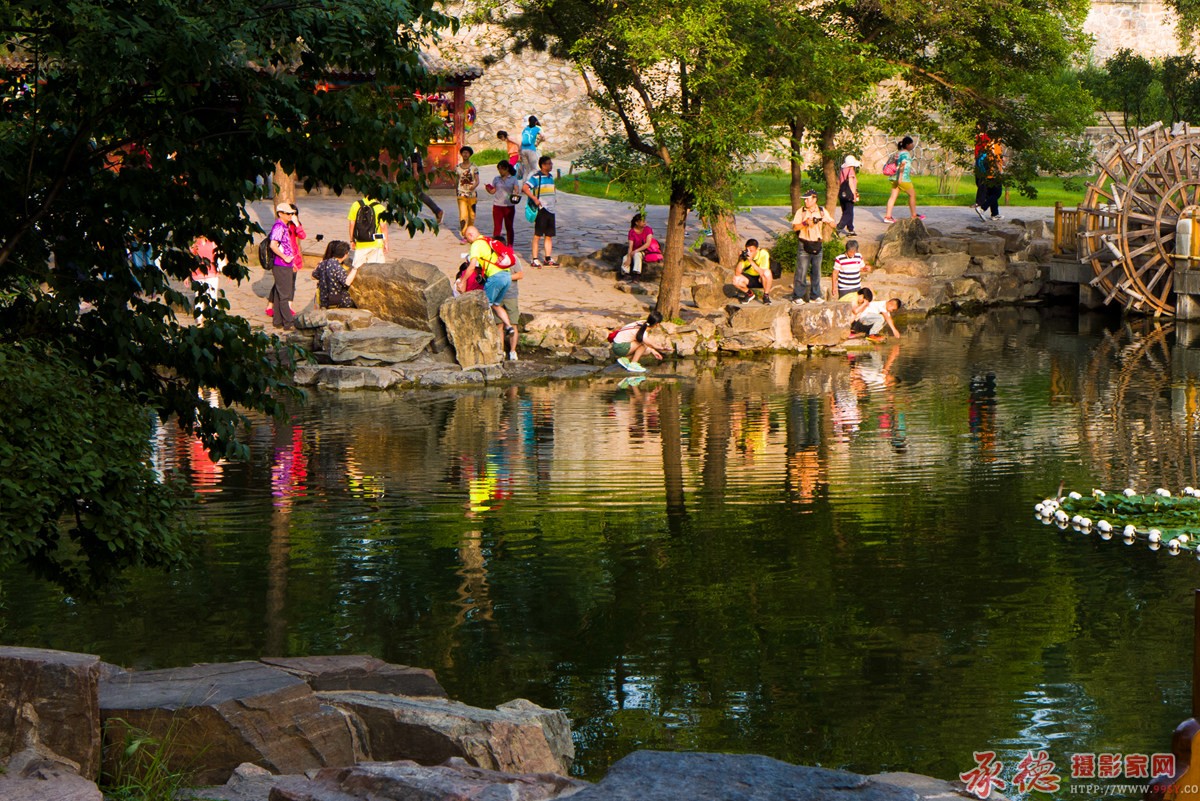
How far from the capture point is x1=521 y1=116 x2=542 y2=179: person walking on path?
25203 mm

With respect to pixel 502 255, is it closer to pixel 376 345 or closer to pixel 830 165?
pixel 376 345

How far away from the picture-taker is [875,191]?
34562 millimetres

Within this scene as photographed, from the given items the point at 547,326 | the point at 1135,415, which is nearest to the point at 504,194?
the point at 547,326

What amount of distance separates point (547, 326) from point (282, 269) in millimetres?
3565

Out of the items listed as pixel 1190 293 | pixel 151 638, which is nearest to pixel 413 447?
pixel 151 638

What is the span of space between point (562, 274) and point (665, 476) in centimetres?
1089

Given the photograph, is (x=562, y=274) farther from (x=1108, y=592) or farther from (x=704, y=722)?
(x=704, y=722)

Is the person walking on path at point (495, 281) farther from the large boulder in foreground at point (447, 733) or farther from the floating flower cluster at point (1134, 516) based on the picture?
the large boulder in foreground at point (447, 733)

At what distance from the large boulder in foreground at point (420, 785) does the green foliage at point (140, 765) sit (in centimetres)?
56

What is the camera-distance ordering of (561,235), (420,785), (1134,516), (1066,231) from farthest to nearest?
(561,235)
(1066,231)
(1134,516)
(420,785)

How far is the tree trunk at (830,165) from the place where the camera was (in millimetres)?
25703

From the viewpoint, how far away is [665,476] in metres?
13.5

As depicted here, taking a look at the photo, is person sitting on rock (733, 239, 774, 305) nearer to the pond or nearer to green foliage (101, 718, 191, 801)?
A: the pond

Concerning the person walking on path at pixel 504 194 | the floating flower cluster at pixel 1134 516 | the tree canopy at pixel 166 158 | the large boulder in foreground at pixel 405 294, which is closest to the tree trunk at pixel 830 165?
the person walking on path at pixel 504 194
